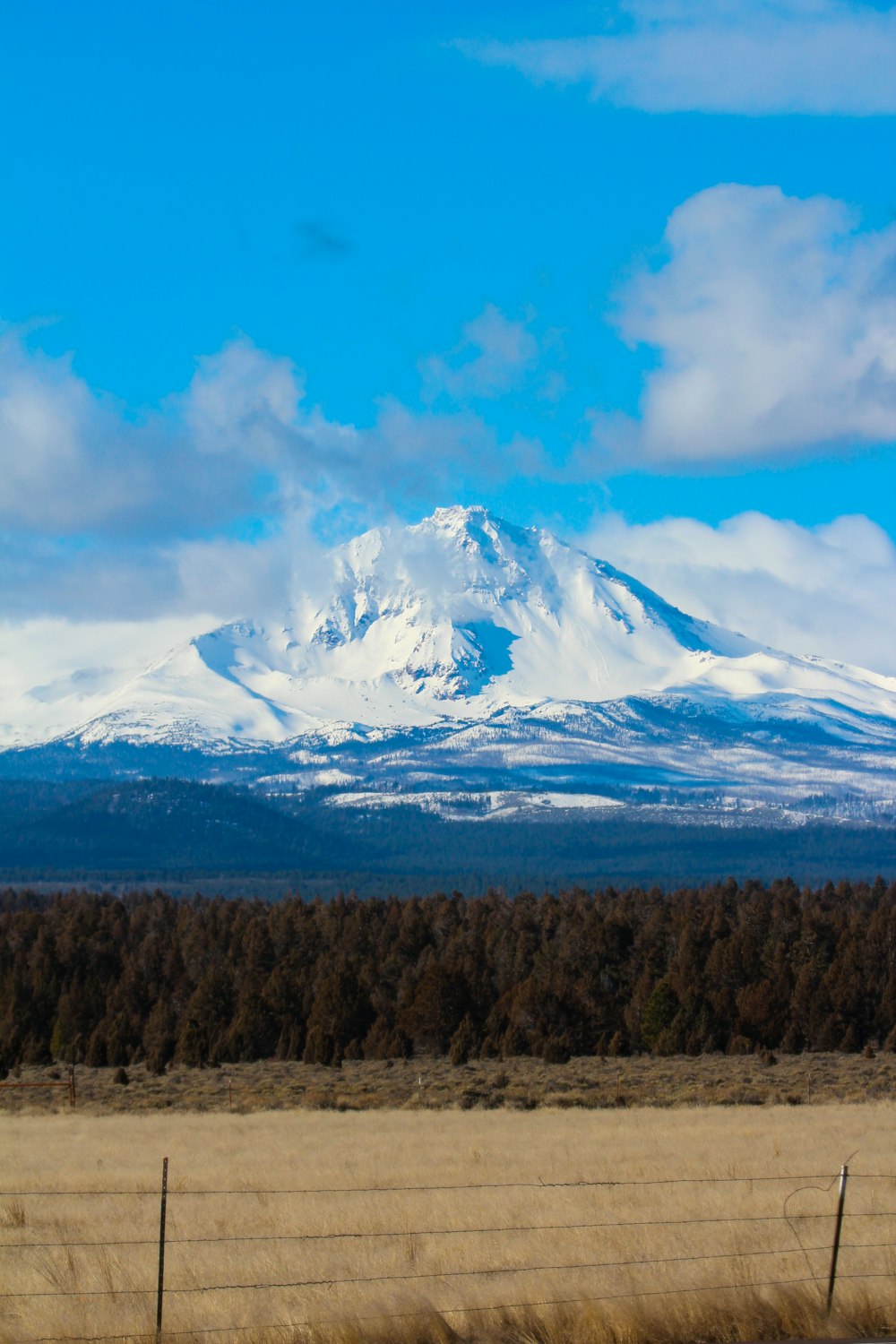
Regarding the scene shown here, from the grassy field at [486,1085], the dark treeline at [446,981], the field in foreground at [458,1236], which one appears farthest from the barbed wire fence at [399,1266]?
the dark treeline at [446,981]

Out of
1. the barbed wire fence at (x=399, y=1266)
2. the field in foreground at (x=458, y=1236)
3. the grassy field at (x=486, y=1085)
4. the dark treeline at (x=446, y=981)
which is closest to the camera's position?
the field in foreground at (x=458, y=1236)

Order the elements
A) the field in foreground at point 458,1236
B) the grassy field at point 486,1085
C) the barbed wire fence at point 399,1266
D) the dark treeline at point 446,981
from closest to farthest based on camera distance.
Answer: the field in foreground at point 458,1236
the barbed wire fence at point 399,1266
the grassy field at point 486,1085
the dark treeline at point 446,981

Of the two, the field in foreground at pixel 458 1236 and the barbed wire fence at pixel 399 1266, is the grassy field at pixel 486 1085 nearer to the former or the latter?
the field in foreground at pixel 458 1236

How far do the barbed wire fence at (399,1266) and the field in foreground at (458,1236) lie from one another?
5 cm

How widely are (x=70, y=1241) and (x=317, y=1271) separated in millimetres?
4851

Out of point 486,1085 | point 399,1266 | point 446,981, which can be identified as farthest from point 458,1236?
point 446,981

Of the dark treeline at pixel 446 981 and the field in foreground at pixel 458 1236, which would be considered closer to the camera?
the field in foreground at pixel 458 1236

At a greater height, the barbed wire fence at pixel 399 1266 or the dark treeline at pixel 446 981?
the barbed wire fence at pixel 399 1266

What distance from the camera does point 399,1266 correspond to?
61.1ft

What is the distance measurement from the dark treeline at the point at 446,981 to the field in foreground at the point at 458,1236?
40.5 metres

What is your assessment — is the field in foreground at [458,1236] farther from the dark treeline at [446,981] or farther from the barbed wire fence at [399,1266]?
the dark treeline at [446,981]

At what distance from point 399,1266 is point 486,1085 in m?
43.3

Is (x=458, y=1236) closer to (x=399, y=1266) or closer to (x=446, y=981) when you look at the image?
(x=399, y=1266)

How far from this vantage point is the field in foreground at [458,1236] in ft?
50.8
